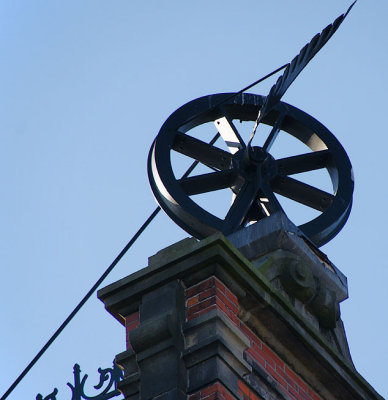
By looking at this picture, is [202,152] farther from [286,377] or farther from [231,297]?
[286,377]

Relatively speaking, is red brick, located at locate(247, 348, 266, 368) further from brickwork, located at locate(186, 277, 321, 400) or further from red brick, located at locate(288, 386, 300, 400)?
red brick, located at locate(288, 386, 300, 400)

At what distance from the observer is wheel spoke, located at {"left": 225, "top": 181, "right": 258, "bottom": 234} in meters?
10.8

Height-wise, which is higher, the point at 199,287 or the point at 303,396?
the point at 199,287

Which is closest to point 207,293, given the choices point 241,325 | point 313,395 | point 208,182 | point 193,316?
point 193,316

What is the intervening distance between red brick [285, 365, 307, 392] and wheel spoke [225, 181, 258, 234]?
1.78 metres

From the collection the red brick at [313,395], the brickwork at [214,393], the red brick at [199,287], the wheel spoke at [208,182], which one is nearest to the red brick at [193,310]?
the red brick at [199,287]

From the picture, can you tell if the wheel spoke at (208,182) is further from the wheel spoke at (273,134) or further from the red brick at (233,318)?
the red brick at (233,318)

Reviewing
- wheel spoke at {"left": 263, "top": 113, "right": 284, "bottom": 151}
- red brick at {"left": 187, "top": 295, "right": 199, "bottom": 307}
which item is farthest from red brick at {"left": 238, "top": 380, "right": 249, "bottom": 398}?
wheel spoke at {"left": 263, "top": 113, "right": 284, "bottom": 151}

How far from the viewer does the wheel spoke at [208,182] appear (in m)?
11.1

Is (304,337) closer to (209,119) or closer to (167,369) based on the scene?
(167,369)

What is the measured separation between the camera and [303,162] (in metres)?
11.8

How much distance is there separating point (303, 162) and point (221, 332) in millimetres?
3545

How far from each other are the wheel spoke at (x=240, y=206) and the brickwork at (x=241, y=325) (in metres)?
1.78

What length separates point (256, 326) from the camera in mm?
9016
